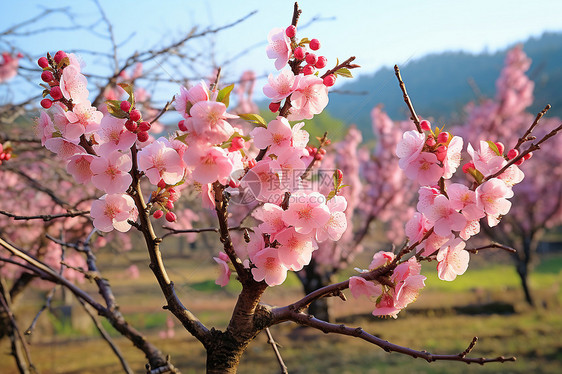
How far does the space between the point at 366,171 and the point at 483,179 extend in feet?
24.0

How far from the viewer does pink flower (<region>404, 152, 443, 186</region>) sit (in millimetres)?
1008

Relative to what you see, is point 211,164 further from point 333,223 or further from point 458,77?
point 458,77

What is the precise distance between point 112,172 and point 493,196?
2.80 feet

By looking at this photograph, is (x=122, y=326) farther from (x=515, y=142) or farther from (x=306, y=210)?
(x=515, y=142)

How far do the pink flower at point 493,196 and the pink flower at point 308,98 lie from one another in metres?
0.41

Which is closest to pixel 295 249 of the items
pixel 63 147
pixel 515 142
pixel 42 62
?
pixel 63 147

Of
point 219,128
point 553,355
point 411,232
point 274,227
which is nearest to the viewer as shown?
point 219,128

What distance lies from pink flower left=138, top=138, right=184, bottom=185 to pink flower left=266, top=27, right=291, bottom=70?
1.04 feet

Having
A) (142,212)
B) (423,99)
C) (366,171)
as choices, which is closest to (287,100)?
(142,212)

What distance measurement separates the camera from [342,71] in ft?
3.23

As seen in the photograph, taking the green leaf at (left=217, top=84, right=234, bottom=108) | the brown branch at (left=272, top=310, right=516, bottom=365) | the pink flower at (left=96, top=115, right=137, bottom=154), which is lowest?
the brown branch at (left=272, top=310, right=516, bottom=365)

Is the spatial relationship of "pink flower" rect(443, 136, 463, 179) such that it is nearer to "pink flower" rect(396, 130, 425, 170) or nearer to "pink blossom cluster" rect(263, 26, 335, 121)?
"pink flower" rect(396, 130, 425, 170)

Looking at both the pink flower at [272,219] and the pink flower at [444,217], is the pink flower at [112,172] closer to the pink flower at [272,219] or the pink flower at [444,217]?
the pink flower at [272,219]

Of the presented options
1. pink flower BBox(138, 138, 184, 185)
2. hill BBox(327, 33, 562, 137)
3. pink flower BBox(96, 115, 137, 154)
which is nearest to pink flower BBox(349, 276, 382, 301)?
pink flower BBox(138, 138, 184, 185)
